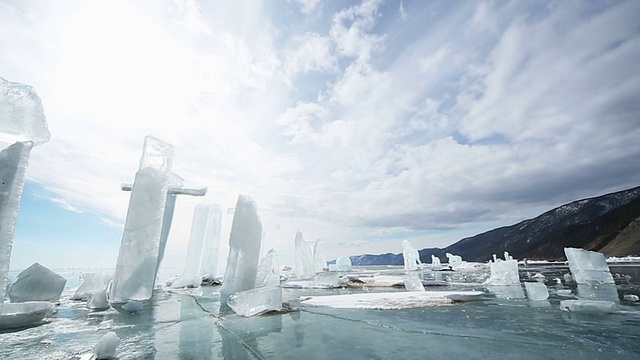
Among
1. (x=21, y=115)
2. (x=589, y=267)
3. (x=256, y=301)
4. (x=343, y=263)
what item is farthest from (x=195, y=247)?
(x=343, y=263)

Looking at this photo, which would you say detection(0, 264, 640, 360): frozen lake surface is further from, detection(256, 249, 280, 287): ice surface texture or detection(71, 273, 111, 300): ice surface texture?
detection(71, 273, 111, 300): ice surface texture

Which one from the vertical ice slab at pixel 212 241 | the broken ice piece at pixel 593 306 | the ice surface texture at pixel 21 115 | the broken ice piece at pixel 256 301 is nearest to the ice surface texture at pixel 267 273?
the broken ice piece at pixel 256 301

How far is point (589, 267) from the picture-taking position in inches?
637

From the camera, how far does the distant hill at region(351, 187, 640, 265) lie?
3242 inches

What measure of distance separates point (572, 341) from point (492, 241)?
193 meters

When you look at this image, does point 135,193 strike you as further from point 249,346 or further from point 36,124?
point 249,346

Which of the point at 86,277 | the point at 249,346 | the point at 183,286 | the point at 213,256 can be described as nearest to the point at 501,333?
the point at 249,346

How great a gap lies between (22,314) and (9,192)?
151 inches

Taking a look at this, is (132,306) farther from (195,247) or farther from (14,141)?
(195,247)

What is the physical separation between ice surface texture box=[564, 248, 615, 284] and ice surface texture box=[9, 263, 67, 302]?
2457 cm

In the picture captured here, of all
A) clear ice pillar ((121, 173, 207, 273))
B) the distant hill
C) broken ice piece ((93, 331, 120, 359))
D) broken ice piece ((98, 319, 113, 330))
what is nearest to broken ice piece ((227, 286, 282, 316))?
broken ice piece ((98, 319, 113, 330))

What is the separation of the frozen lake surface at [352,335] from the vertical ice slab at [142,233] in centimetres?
154

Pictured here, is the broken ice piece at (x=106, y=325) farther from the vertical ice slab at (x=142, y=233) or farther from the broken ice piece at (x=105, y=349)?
the broken ice piece at (x=105, y=349)

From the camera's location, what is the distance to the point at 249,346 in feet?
13.1
